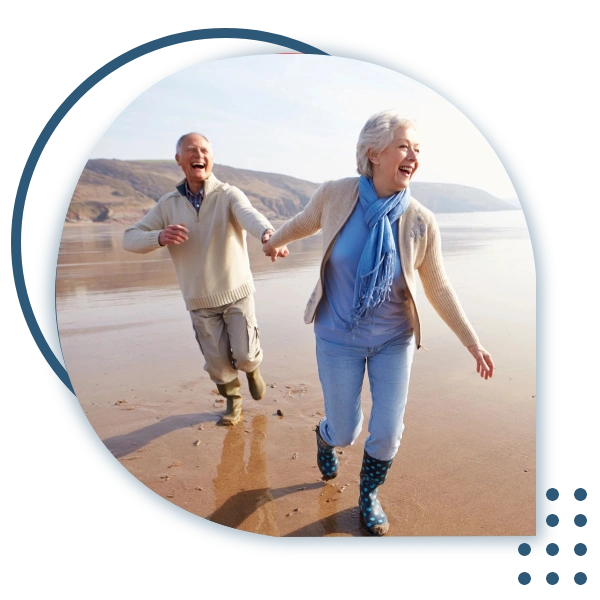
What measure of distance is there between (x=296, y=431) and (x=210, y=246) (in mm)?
1472

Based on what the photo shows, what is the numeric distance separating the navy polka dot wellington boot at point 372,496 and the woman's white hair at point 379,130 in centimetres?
158

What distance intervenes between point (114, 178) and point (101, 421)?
38.9m

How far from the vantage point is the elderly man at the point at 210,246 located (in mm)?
3453

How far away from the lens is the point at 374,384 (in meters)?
2.73

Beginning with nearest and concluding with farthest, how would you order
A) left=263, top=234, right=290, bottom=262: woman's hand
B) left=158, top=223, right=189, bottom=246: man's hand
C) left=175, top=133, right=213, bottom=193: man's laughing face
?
left=263, top=234, right=290, bottom=262: woman's hand < left=158, top=223, right=189, bottom=246: man's hand < left=175, top=133, right=213, bottom=193: man's laughing face

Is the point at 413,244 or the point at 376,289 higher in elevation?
the point at 413,244

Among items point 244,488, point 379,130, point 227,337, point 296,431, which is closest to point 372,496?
point 244,488

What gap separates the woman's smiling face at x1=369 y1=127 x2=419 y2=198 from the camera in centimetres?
241

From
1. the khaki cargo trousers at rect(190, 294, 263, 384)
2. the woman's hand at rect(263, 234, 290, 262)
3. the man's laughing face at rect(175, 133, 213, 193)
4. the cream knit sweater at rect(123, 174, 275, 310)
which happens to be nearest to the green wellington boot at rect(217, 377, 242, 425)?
the khaki cargo trousers at rect(190, 294, 263, 384)

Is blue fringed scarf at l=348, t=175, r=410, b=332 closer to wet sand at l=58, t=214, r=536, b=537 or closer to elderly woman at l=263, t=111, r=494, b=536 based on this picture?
elderly woman at l=263, t=111, r=494, b=536

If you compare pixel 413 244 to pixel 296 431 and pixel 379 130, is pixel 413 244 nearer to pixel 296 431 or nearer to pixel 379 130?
pixel 379 130

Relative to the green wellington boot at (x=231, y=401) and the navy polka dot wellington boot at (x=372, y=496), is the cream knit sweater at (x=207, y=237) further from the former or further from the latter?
the navy polka dot wellington boot at (x=372, y=496)

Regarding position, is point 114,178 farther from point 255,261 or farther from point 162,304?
point 162,304

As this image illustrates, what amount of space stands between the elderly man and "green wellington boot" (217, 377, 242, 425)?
0.18 ft
